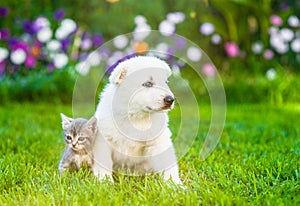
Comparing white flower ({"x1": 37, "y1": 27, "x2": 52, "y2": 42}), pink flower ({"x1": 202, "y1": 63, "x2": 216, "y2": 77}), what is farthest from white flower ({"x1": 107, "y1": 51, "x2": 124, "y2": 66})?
pink flower ({"x1": 202, "y1": 63, "x2": 216, "y2": 77})

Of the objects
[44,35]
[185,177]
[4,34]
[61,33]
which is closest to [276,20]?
[61,33]

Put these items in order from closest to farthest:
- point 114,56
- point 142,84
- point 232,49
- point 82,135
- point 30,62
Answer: point 142,84 → point 82,135 → point 114,56 → point 30,62 → point 232,49

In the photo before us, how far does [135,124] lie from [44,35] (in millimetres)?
4486

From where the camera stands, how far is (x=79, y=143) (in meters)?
2.74

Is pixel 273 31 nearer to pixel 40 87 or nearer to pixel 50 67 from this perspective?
pixel 50 67

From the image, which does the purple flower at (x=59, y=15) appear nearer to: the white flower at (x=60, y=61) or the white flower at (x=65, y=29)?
the white flower at (x=65, y=29)

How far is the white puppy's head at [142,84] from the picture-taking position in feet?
8.36

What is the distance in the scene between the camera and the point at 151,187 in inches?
99.2

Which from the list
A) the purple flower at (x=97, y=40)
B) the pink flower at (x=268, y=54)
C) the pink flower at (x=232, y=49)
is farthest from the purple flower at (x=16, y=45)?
the pink flower at (x=268, y=54)

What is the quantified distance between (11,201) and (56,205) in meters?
0.23

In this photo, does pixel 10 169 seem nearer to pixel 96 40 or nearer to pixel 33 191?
pixel 33 191

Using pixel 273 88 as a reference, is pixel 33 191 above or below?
below

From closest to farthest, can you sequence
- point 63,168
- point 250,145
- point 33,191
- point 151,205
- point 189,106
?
1. point 151,205
2. point 33,191
3. point 63,168
4. point 189,106
5. point 250,145

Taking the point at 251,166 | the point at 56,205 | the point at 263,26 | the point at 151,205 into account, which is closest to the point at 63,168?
the point at 56,205
